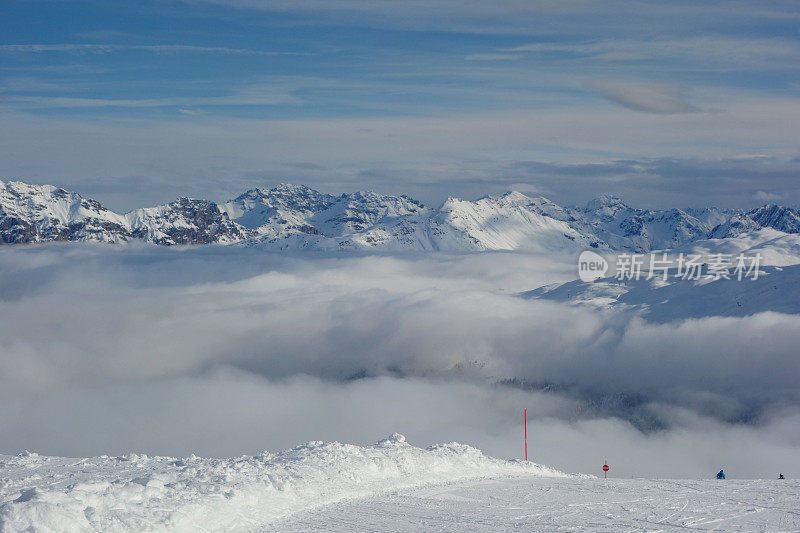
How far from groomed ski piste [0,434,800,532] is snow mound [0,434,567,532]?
0.05 meters

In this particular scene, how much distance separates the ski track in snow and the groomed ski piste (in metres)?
0.03

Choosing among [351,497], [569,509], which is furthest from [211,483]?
[569,509]

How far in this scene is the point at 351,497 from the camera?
21844mm

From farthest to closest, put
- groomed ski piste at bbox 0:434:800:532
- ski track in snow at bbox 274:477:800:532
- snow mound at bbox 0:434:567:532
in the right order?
ski track in snow at bbox 274:477:800:532 < groomed ski piste at bbox 0:434:800:532 < snow mound at bbox 0:434:567:532

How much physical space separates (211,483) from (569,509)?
419 inches

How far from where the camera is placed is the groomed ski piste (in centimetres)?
1748

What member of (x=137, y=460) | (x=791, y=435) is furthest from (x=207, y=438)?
(x=137, y=460)

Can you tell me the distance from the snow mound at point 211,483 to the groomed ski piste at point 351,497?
5 cm

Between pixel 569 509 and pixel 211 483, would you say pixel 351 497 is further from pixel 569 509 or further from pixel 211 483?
pixel 569 509

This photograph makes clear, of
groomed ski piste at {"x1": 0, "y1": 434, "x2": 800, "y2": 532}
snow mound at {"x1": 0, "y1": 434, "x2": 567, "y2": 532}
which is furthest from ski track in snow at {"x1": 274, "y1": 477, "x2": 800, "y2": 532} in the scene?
snow mound at {"x1": 0, "y1": 434, "x2": 567, "y2": 532}

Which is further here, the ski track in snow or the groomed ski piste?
the ski track in snow

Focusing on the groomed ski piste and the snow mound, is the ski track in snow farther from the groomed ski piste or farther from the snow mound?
the snow mound

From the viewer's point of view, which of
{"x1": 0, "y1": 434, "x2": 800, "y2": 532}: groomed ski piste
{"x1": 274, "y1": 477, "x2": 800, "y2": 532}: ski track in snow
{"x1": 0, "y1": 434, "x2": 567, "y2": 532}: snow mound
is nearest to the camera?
{"x1": 0, "y1": 434, "x2": 567, "y2": 532}: snow mound

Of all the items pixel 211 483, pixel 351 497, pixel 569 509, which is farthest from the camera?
pixel 351 497
